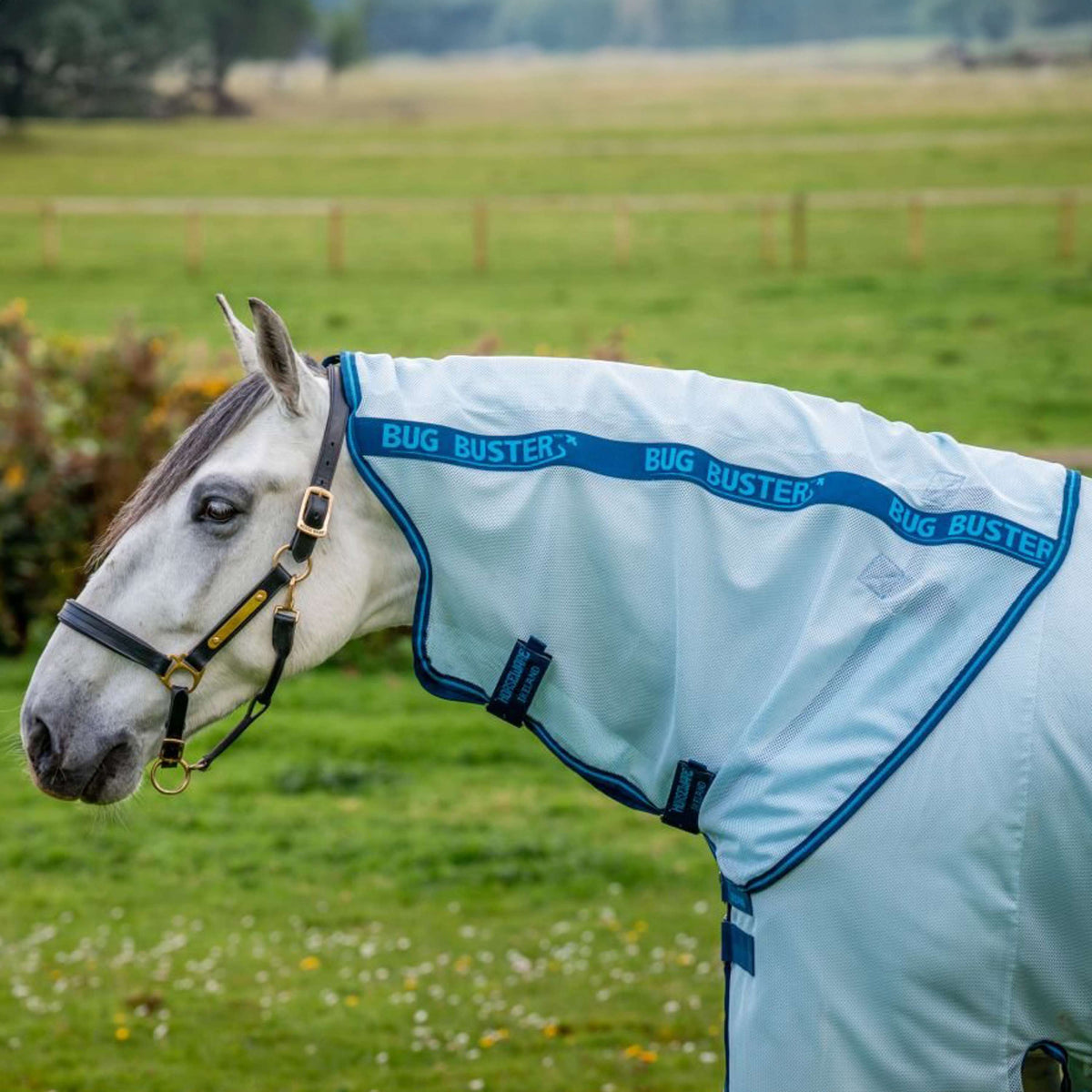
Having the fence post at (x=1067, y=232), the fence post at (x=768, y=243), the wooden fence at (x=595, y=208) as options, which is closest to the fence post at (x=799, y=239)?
the wooden fence at (x=595, y=208)

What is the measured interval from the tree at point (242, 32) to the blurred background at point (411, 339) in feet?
0.52

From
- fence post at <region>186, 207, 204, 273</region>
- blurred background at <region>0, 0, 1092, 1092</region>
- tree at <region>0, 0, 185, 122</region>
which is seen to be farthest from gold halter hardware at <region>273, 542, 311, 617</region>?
tree at <region>0, 0, 185, 122</region>

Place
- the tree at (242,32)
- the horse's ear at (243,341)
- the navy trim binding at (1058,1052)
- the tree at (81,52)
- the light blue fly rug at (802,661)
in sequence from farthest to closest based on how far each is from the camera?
1. the tree at (242,32)
2. the tree at (81,52)
3. the horse's ear at (243,341)
4. the navy trim binding at (1058,1052)
5. the light blue fly rug at (802,661)

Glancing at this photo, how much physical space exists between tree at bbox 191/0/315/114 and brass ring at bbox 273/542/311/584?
42.2 m

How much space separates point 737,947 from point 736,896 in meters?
0.08

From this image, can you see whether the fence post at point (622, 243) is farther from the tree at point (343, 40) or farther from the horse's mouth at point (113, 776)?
the tree at point (343, 40)

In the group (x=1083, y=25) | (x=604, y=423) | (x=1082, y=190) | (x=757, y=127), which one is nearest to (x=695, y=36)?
(x=1083, y=25)

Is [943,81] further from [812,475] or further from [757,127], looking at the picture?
[812,475]

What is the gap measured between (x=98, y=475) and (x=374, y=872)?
149 inches

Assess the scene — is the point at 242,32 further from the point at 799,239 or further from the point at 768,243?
the point at 799,239

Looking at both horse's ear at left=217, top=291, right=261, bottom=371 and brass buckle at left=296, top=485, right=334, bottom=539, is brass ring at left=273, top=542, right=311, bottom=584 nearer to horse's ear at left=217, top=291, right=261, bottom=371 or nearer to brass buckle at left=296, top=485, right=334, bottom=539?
brass buckle at left=296, top=485, right=334, bottom=539

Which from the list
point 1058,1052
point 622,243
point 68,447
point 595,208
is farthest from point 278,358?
point 595,208

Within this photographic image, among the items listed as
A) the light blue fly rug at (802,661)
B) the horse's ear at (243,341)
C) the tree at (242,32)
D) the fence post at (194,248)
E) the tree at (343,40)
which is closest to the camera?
the light blue fly rug at (802,661)

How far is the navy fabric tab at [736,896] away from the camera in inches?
101
